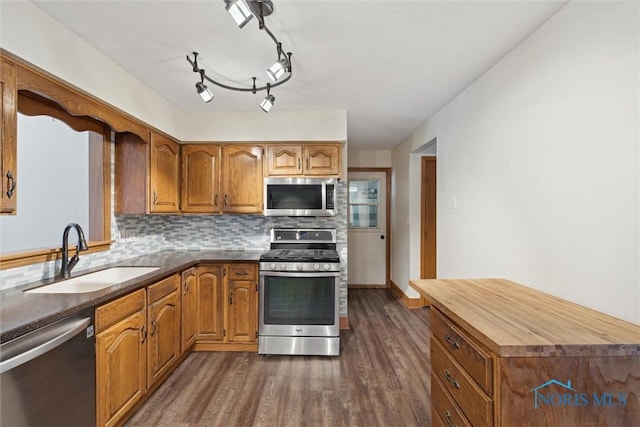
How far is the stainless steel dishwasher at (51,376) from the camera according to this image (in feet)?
3.81

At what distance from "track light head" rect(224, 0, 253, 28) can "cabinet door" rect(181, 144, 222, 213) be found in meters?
2.14

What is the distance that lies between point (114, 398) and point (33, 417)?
1.79 feet

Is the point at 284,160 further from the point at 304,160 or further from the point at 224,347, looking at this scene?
the point at 224,347

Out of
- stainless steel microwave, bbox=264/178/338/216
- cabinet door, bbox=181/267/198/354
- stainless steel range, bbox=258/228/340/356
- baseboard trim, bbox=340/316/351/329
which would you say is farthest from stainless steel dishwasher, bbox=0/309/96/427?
baseboard trim, bbox=340/316/351/329

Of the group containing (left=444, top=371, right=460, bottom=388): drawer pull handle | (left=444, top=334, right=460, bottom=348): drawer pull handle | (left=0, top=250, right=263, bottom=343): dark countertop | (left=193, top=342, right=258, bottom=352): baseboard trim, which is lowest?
(left=193, top=342, right=258, bottom=352): baseboard trim

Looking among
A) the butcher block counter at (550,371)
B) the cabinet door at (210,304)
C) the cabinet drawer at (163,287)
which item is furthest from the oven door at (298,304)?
the butcher block counter at (550,371)

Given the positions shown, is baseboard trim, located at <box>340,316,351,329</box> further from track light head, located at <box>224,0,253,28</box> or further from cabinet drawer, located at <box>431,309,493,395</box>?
track light head, located at <box>224,0,253,28</box>

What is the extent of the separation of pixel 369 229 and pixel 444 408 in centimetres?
389

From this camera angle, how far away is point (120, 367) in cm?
181

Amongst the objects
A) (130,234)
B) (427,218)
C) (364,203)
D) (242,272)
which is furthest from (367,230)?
(130,234)

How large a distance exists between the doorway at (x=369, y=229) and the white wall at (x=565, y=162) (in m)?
2.82

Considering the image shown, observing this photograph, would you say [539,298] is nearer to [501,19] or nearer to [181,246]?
[501,19]

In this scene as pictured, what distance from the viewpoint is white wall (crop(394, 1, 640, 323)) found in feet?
4.11

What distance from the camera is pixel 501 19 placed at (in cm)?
168
